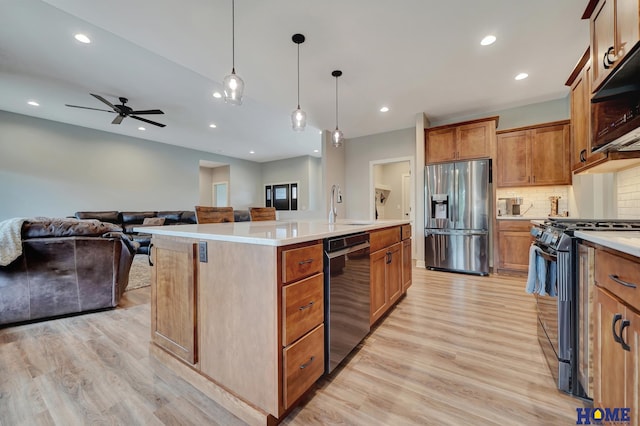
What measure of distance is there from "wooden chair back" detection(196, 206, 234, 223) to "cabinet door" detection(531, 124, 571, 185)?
4.31 meters

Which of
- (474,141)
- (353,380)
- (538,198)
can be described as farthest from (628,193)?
(353,380)

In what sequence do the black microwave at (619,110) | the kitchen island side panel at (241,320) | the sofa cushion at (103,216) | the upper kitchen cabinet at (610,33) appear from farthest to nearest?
the sofa cushion at (103,216)
the black microwave at (619,110)
the upper kitchen cabinet at (610,33)
the kitchen island side panel at (241,320)

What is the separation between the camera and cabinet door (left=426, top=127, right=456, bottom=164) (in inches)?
162

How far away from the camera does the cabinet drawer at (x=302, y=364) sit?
45.7 inches

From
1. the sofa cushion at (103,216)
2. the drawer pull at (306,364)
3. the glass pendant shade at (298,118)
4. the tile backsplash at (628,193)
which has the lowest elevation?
the drawer pull at (306,364)

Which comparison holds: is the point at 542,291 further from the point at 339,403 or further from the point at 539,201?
the point at 539,201

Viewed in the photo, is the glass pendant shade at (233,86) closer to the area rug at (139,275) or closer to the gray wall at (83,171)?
the area rug at (139,275)

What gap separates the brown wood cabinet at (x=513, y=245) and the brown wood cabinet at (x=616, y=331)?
3016mm

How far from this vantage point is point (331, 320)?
4.76 feet

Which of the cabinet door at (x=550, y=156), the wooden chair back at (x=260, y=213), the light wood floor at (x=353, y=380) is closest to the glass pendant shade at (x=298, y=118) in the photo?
the wooden chair back at (x=260, y=213)

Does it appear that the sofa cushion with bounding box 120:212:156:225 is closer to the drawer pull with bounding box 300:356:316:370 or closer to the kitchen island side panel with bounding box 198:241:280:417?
the kitchen island side panel with bounding box 198:241:280:417

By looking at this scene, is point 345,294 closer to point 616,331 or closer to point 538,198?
point 616,331

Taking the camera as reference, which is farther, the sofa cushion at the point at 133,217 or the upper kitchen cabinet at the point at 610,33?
the sofa cushion at the point at 133,217

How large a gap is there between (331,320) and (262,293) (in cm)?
52
